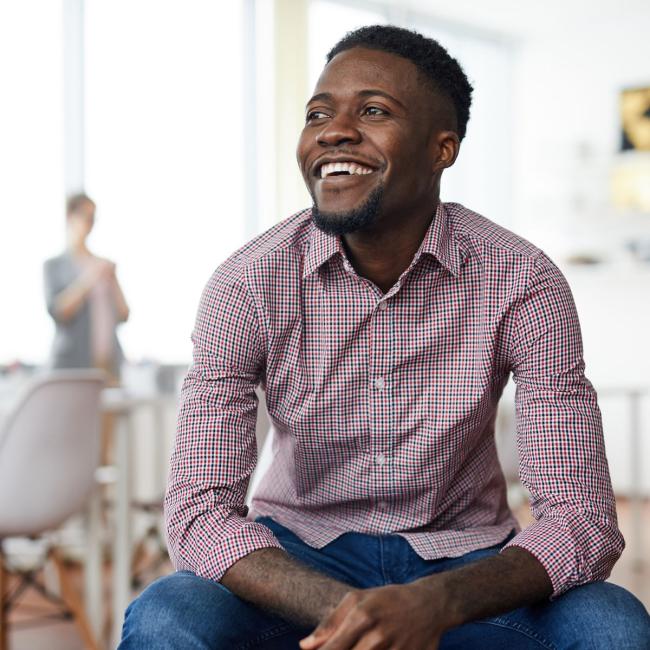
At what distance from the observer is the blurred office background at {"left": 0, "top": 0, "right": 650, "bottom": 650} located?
4570mm

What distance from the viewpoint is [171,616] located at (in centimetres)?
119

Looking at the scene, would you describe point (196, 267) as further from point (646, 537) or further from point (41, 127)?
point (646, 537)

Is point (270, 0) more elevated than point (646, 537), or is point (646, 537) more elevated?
point (270, 0)

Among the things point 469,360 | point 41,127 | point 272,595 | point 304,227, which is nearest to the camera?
point 272,595

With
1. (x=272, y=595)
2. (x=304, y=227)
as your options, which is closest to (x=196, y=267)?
(x=304, y=227)

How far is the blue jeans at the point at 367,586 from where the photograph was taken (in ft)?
3.92

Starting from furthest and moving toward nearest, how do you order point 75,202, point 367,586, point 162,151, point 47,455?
1. point 162,151
2. point 75,202
3. point 47,455
4. point 367,586

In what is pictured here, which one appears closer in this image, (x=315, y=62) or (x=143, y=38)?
(x=143, y=38)

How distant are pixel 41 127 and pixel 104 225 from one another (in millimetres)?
544

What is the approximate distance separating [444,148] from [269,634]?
81cm

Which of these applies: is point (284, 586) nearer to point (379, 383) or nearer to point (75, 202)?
point (379, 383)

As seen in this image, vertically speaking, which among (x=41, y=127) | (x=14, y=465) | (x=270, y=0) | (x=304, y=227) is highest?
(x=270, y=0)

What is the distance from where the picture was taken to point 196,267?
5.36 m

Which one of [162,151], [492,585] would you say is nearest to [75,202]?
[162,151]
